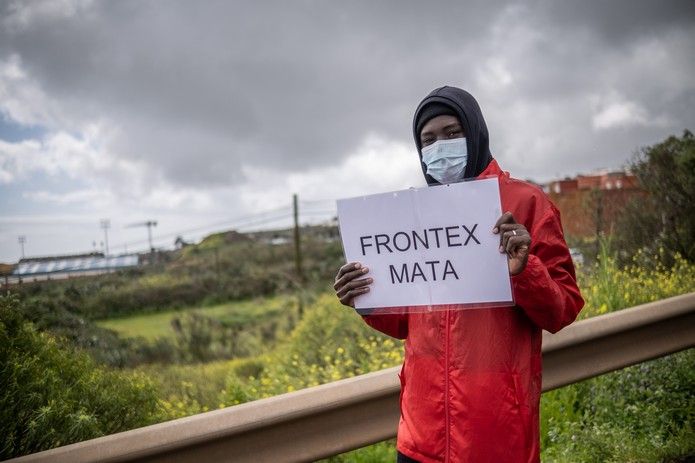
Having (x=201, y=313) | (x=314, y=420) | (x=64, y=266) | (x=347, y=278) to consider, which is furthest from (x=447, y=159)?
(x=201, y=313)

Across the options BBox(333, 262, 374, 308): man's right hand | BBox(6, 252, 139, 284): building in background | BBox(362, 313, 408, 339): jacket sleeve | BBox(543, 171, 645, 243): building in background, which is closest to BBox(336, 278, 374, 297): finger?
BBox(333, 262, 374, 308): man's right hand

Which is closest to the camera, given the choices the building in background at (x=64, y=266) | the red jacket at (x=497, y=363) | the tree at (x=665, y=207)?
the red jacket at (x=497, y=363)

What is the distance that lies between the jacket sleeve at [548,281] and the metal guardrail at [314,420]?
1078 millimetres

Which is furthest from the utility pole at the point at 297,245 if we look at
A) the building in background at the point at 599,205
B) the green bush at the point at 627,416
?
the green bush at the point at 627,416

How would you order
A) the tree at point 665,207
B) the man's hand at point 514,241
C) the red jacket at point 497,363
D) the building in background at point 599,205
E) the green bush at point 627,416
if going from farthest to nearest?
the building in background at point 599,205 → the tree at point 665,207 → the green bush at point 627,416 → the red jacket at point 497,363 → the man's hand at point 514,241

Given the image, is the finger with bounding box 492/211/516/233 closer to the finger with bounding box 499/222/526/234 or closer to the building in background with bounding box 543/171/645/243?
the finger with bounding box 499/222/526/234

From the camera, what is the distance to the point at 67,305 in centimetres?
501

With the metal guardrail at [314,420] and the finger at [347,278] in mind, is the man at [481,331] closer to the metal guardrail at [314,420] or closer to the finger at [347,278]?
the finger at [347,278]

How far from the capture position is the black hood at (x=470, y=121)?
2049 millimetres

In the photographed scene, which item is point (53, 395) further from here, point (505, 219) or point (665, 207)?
point (665, 207)

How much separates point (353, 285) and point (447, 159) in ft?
1.76

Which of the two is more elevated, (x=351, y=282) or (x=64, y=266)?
(x=64, y=266)

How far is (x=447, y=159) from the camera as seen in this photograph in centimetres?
208

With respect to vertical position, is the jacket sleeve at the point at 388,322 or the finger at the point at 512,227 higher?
the finger at the point at 512,227
